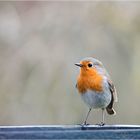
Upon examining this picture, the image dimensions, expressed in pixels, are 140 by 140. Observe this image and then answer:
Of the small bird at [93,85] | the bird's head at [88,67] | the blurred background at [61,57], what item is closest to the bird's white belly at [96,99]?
the small bird at [93,85]

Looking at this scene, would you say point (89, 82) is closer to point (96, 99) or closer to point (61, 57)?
point (96, 99)

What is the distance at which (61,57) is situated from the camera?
→ 6781mm

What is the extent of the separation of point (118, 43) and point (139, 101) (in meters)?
0.80

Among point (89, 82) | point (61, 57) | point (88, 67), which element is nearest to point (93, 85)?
point (89, 82)

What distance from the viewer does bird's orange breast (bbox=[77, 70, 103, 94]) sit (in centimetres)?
494

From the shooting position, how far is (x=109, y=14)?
23.6ft

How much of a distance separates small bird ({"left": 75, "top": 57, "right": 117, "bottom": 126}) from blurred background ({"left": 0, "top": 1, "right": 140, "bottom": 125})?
1.43m

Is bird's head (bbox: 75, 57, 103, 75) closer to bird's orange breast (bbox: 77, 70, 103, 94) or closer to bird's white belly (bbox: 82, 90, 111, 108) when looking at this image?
bird's orange breast (bbox: 77, 70, 103, 94)

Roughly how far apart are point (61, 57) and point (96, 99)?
1835 millimetres

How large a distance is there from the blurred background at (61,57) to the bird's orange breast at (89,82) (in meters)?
1.51

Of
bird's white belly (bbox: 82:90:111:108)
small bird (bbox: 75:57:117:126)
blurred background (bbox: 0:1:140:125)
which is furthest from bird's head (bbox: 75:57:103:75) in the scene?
blurred background (bbox: 0:1:140:125)

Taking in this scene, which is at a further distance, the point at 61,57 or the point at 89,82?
the point at 61,57

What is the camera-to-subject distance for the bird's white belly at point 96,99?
496 cm

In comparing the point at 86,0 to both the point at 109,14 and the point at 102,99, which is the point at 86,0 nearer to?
the point at 109,14
